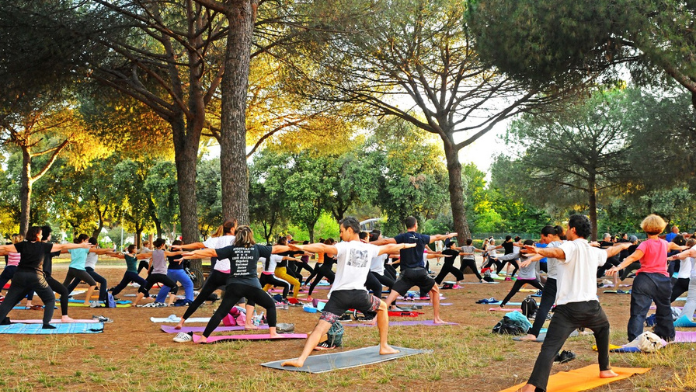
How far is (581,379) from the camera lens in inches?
255

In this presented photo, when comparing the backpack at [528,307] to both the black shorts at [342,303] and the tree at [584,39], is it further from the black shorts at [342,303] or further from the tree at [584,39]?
the tree at [584,39]

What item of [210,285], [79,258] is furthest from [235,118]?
[210,285]

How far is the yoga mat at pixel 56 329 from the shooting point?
32.7ft

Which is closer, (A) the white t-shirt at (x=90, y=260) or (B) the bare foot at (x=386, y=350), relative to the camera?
(B) the bare foot at (x=386, y=350)

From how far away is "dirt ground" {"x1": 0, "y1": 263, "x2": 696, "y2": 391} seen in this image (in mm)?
6336

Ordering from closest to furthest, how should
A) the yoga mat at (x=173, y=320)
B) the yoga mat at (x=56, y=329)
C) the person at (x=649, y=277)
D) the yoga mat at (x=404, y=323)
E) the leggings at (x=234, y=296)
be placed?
1. the person at (x=649, y=277)
2. the leggings at (x=234, y=296)
3. the yoga mat at (x=56, y=329)
4. the yoga mat at (x=404, y=323)
5. the yoga mat at (x=173, y=320)

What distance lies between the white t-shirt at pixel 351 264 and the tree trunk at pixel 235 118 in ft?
19.7

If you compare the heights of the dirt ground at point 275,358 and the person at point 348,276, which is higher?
the person at point 348,276

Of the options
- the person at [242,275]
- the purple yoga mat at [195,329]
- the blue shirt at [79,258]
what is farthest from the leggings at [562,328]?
the blue shirt at [79,258]

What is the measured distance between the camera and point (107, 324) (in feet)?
37.3

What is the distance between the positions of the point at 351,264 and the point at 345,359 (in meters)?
1.26

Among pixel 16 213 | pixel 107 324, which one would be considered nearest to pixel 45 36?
pixel 107 324

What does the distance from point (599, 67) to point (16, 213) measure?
43674 mm

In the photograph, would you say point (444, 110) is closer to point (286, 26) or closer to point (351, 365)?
point (286, 26)
